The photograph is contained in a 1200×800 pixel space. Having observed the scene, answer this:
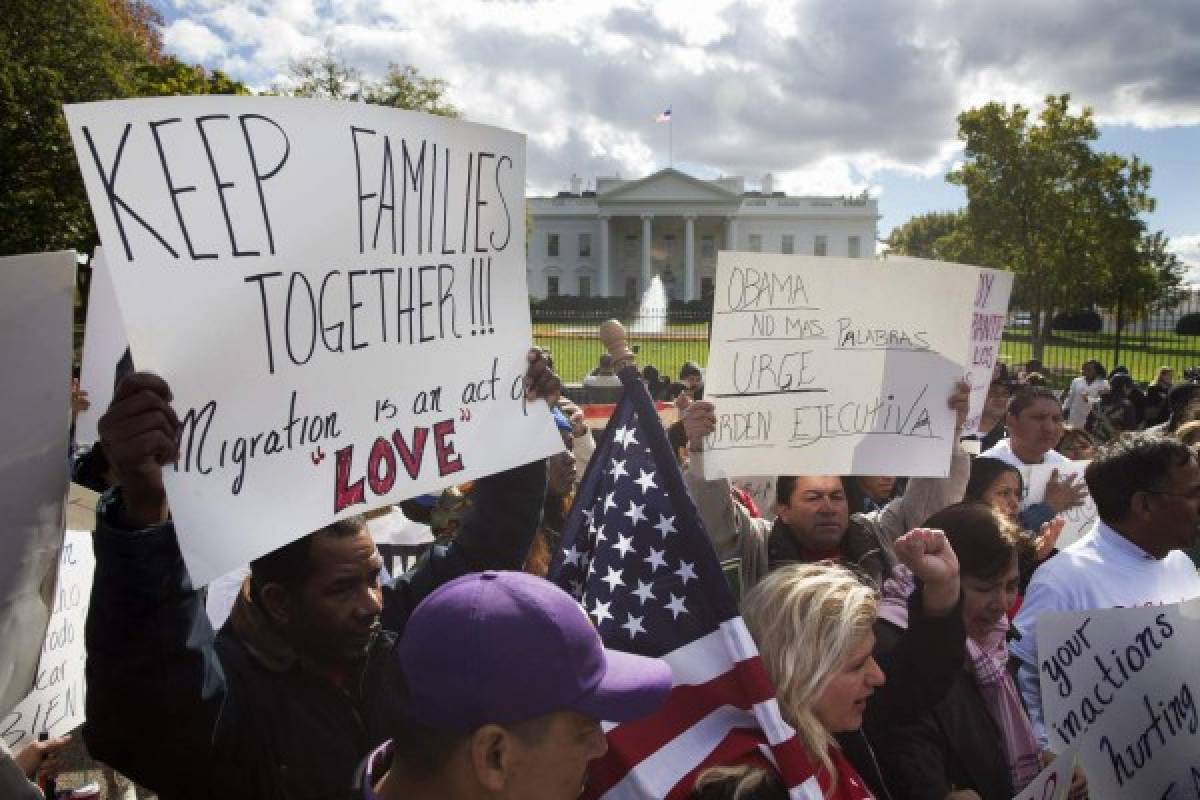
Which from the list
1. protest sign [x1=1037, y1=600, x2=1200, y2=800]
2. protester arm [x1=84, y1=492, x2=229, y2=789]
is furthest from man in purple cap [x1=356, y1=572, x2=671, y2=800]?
protest sign [x1=1037, y1=600, x2=1200, y2=800]

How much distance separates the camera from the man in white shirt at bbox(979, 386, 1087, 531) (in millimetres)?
4867

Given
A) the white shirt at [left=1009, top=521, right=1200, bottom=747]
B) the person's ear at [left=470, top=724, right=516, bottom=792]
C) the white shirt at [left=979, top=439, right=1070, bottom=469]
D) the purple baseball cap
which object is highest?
the purple baseball cap

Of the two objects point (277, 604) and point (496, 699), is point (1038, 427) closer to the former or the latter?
point (277, 604)

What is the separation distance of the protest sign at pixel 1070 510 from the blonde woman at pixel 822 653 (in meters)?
3.03

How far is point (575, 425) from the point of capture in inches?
203

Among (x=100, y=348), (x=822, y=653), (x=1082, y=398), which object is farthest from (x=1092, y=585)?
(x=1082, y=398)

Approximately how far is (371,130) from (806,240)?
9150 centimetres

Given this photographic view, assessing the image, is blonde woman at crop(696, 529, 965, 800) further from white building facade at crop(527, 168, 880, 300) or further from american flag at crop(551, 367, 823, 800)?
white building facade at crop(527, 168, 880, 300)

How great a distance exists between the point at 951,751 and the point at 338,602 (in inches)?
65.6

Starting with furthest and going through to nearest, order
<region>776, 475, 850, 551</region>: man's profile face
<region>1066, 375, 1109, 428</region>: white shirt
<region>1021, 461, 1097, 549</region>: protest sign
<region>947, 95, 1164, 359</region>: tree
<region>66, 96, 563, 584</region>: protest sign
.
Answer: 1. <region>947, 95, 1164, 359</region>: tree
2. <region>1066, 375, 1109, 428</region>: white shirt
3. <region>1021, 461, 1097, 549</region>: protest sign
4. <region>776, 475, 850, 551</region>: man's profile face
5. <region>66, 96, 563, 584</region>: protest sign

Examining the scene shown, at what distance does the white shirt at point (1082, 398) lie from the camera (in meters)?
13.8

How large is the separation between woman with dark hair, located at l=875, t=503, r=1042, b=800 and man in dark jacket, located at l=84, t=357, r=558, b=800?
1.36 metres

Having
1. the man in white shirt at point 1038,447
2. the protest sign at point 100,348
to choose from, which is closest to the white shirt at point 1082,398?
the man in white shirt at point 1038,447

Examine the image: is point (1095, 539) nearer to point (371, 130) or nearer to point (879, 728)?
point (879, 728)
